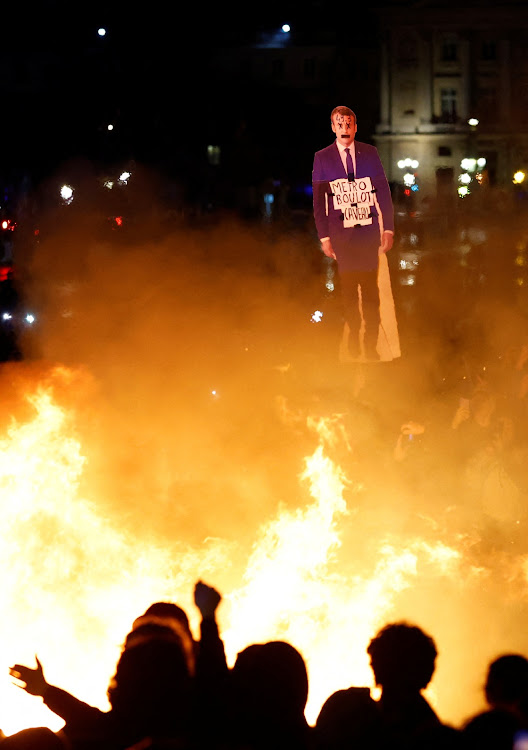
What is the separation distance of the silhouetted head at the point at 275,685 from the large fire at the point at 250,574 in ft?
7.72

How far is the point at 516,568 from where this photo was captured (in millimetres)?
5434

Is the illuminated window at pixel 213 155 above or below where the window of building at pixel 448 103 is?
below

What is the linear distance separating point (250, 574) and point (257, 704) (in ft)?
10.2

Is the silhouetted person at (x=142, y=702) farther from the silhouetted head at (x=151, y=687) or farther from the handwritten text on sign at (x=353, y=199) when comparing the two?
the handwritten text on sign at (x=353, y=199)

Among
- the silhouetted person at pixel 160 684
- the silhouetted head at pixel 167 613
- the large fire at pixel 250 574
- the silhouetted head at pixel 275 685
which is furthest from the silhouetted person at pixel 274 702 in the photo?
the large fire at pixel 250 574

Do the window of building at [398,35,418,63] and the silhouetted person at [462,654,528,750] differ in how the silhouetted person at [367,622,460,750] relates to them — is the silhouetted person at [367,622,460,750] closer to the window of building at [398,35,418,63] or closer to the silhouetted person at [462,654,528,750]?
the silhouetted person at [462,654,528,750]

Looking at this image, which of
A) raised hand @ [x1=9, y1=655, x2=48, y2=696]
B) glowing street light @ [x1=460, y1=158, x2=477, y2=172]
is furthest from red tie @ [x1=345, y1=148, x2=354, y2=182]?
glowing street light @ [x1=460, y1=158, x2=477, y2=172]

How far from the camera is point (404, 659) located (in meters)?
2.78

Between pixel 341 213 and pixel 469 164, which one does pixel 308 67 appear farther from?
pixel 341 213

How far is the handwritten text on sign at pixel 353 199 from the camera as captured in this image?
4723 millimetres

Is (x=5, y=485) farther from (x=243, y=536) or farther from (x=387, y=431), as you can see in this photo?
(x=387, y=431)

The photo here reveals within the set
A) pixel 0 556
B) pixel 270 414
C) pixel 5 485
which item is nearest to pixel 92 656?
pixel 0 556

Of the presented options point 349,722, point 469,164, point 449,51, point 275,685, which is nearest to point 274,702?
point 275,685

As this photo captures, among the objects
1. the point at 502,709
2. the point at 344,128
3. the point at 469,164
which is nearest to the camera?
the point at 502,709
